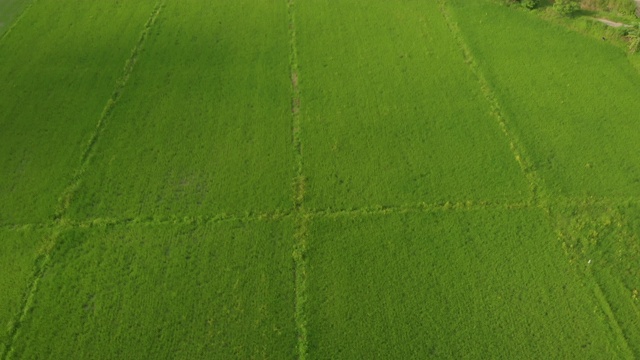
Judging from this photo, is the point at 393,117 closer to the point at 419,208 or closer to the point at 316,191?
the point at 419,208

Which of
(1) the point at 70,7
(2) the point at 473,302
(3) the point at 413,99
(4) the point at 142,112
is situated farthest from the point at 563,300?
(1) the point at 70,7

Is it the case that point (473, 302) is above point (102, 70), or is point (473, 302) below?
below

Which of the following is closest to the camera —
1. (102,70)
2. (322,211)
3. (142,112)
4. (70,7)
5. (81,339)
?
(81,339)

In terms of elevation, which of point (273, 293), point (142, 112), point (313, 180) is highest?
point (142, 112)

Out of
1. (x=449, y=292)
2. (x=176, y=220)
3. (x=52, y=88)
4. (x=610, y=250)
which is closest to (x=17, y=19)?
(x=52, y=88)

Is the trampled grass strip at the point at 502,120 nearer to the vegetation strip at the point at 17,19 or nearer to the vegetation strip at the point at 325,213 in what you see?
the vegetation strip at the point at 325,213

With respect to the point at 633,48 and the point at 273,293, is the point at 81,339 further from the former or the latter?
the point at 633,48

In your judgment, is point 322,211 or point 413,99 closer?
point 322,211
